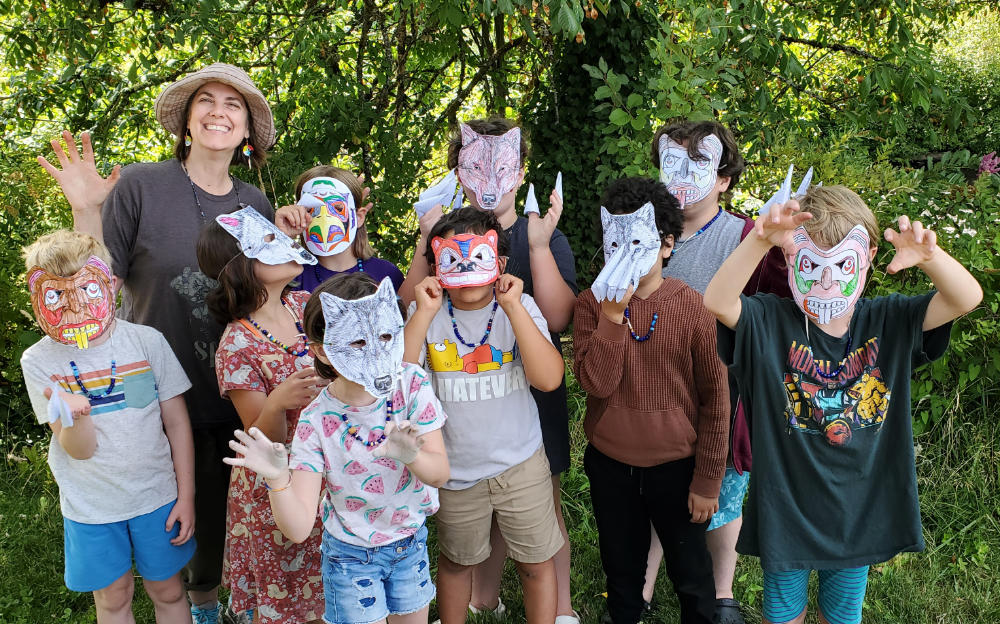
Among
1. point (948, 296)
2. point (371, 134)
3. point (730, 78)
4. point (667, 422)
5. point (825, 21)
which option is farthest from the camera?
point (825, 21)

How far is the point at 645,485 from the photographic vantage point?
2545mm

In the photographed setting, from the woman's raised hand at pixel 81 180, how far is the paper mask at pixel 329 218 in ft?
2.24

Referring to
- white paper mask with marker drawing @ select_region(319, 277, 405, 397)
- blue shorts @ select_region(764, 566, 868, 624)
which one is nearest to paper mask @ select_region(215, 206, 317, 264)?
white paper mask with marker drawing @ select_region(319, 277, 405, 397)

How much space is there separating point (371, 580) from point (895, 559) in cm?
247

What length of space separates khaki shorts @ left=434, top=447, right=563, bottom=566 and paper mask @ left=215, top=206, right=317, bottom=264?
93 cm

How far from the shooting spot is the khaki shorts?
2.49m

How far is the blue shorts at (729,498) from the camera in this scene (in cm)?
282

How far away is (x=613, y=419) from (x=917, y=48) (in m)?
3.74

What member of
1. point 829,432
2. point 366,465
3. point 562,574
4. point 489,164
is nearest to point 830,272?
point 829,432

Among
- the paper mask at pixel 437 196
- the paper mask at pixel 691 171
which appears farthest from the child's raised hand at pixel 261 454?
the paper mask at pixel 691 171

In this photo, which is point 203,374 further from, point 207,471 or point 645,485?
point 645,485

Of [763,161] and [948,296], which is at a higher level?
[763,161]

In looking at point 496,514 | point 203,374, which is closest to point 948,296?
point 496,514

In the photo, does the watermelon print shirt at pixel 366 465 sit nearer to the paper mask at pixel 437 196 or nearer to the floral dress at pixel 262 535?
the floral dress at pixel 262 535
